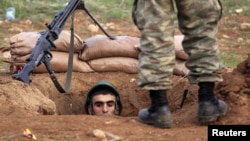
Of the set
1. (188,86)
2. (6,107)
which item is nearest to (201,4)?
(6,107)

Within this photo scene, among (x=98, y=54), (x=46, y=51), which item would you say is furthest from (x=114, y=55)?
(x=46, y=51)

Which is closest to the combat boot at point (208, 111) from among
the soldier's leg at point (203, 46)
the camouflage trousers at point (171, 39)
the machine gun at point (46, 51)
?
the soldier's leg at point (203, 46)

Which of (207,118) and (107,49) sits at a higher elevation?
(107,49)

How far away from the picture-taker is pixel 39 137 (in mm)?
3080

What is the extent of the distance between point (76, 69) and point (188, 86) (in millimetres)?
1412

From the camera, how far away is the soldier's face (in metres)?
5.38

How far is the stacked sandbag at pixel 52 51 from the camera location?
5898mm

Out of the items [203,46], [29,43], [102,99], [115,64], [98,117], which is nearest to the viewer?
[203,46]

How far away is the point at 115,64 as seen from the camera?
20.2 ft

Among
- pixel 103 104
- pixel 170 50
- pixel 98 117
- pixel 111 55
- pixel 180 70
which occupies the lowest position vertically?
pixel 98 117

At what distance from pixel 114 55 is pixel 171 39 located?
9.39 ft

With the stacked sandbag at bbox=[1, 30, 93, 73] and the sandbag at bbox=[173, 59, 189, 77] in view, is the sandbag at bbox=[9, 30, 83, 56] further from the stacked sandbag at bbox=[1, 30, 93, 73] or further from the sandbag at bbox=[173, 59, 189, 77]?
the sandbag at bbox=[173, 59, 189, 77]

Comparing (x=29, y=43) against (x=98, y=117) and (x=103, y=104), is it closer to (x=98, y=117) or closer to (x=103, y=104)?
(x=103, y=104)

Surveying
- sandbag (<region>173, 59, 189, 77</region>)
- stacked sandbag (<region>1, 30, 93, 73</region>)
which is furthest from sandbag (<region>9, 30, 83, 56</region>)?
sandbag (<region>173, 59, 189, 77</region>)
